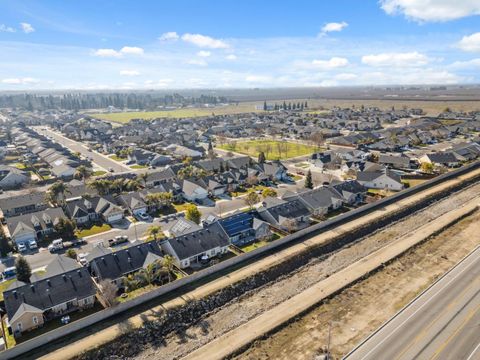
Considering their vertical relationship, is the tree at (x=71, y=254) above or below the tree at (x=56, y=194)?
below

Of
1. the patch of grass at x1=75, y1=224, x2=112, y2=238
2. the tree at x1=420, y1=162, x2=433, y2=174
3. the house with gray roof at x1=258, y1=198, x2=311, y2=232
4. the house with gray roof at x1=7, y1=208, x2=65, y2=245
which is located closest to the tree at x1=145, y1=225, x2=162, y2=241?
the patch of grass at x1=75, y1=224, x2=112, y2=238

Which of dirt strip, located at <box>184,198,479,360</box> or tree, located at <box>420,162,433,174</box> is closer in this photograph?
dirt strip, located at <box>184,198,479,360</box>

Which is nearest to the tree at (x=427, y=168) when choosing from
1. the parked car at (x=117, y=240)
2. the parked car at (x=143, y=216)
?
the parked car at (x=143, y=216)

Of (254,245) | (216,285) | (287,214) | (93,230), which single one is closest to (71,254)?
(93,230)

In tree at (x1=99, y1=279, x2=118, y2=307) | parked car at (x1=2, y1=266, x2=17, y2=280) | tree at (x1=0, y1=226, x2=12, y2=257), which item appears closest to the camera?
tree at (x1=99, y1=279, x2=118, y2=307)

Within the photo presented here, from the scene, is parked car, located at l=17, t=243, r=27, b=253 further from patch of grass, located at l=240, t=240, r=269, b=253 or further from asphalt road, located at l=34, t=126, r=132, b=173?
asphalt road, located at l=34, t=126, r=132, b=173

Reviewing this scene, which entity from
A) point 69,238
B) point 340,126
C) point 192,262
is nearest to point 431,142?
point 340,126

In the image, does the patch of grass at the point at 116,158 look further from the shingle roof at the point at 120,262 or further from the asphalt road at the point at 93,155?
the shingle roof at the point at 120,262

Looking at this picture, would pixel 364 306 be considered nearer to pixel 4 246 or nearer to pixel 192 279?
pixel 192 279
